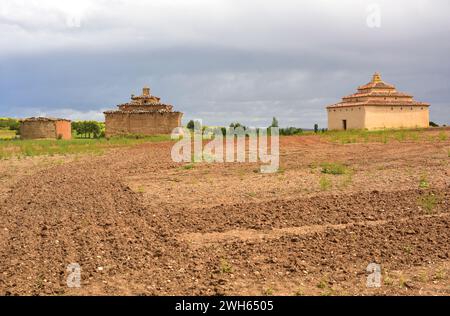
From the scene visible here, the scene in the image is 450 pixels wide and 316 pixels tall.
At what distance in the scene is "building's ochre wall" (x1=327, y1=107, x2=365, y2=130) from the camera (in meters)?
41.0

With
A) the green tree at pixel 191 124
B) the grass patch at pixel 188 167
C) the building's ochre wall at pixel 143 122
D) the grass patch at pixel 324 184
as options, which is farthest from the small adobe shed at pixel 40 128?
the grass patch at pixel 324 184

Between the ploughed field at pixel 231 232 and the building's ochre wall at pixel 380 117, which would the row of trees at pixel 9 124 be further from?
the ploughed field at pixel 231 232

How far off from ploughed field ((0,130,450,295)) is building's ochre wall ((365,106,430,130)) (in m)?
26.2

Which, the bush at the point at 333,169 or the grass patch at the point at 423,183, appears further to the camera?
the bush at the point at 333,169

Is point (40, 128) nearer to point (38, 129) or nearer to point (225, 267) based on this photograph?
point (38, 129)

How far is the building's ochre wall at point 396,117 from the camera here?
4088 centimetres

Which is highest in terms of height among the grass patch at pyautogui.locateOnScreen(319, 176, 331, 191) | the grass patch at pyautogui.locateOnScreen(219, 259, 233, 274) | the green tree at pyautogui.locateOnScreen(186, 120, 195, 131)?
the green tree at pyautogui.locateOnScreen(186, 120, 195, 131)

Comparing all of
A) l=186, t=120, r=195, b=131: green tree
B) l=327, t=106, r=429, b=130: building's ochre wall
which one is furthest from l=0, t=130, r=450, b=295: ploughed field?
l=186, t=120, r=195, b=131: green tree

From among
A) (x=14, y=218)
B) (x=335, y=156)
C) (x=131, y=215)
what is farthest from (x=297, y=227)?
(x=335, y=156)

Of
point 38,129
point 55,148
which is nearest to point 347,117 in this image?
point 55,148

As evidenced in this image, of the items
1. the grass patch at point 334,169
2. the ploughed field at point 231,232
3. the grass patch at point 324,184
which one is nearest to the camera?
the ploughed field at point 231,232

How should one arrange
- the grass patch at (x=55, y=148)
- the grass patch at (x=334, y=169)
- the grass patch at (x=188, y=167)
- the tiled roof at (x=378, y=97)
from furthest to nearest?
the tiled roof at (x=378, y=97), the grass patch at (x=55, y=148), the grass patch at (x=188, y=167), the grass patch at (x=334, y=169)

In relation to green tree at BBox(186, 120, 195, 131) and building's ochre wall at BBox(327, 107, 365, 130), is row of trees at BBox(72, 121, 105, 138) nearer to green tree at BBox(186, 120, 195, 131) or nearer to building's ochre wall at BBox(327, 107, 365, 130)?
green tree at BBox(186, 120, 195, 131)

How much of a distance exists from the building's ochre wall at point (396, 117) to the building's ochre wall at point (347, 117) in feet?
1.92
